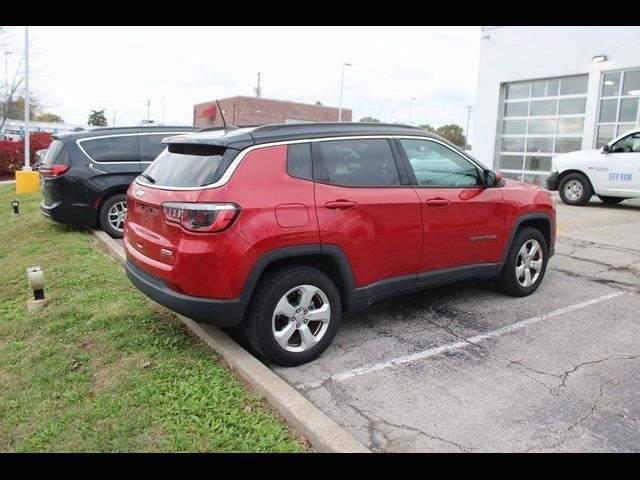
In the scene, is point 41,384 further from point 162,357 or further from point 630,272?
point 630,272

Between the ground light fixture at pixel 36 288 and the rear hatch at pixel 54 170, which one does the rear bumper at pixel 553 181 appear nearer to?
the rear hatch at pixel 54 170

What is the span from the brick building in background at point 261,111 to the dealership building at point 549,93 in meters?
27.4

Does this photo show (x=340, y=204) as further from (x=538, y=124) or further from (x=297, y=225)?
(x=538, y=124)

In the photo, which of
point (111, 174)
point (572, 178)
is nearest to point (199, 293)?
point (111, 174)

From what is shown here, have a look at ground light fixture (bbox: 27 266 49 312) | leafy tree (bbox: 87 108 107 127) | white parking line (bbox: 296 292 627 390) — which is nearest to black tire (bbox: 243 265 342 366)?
white parking line (bbox: 296 292 627 390)

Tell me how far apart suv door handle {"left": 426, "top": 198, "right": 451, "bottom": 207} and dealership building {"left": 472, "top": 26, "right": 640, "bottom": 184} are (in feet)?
42.2

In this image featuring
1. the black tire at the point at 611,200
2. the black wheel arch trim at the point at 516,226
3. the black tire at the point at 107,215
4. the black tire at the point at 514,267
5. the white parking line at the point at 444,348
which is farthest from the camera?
the black tire at the point at 611,200

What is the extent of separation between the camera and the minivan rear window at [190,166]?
3566mm

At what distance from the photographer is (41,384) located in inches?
136

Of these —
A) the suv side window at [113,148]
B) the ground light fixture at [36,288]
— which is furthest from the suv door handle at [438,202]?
the suv side window at [113,148]

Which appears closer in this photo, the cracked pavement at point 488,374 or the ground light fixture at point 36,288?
the cracked pavement at point 488,374

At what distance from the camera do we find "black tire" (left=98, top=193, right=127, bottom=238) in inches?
314
